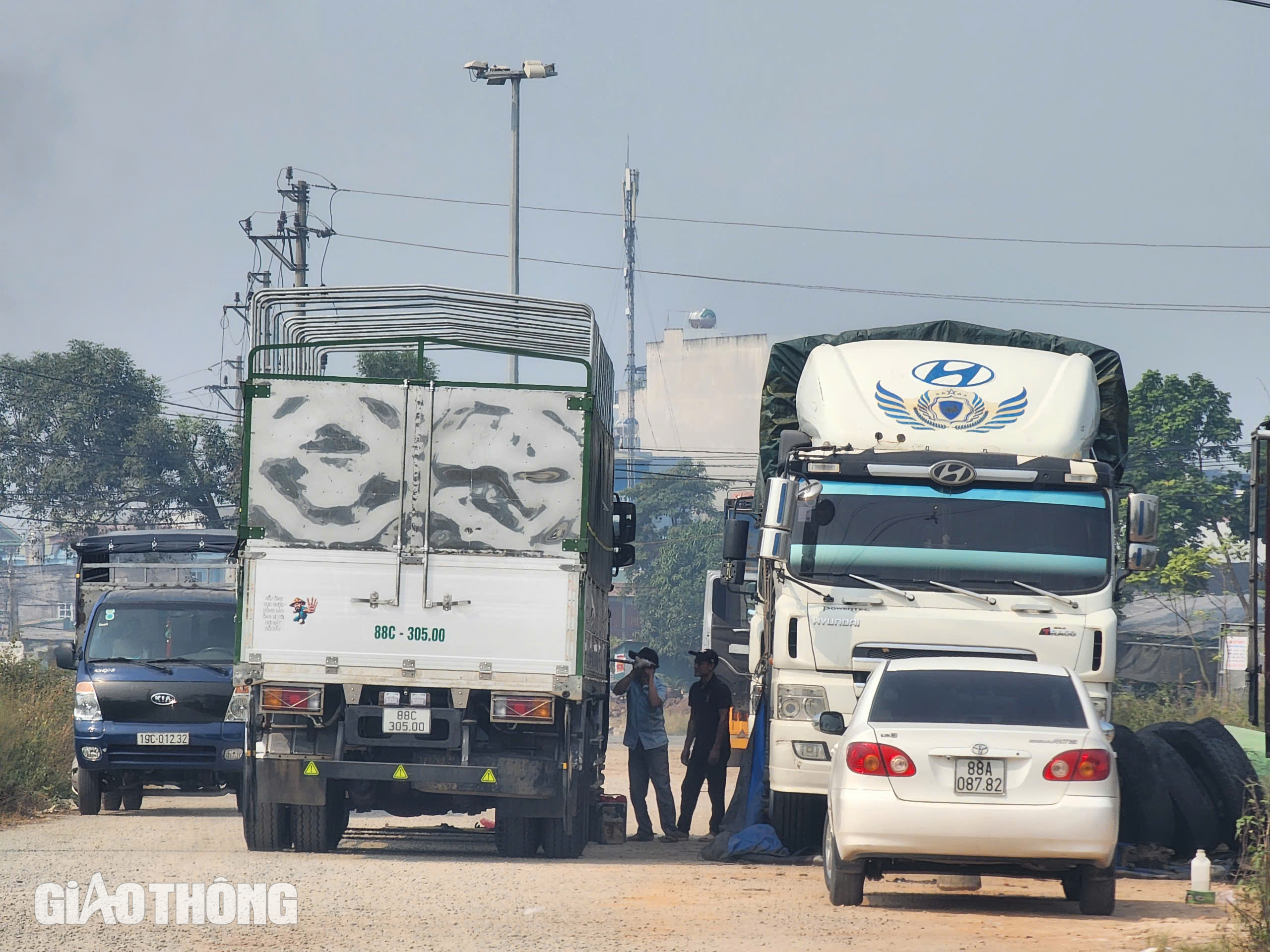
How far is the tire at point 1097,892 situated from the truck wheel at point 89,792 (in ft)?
36.9

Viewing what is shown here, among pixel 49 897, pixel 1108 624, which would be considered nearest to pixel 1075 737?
pixel 1108 624

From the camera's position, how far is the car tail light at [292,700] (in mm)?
12453

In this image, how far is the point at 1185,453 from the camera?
1734 inches

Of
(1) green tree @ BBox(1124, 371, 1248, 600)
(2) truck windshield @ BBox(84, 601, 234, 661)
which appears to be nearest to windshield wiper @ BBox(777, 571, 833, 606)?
(2) truck windshield @ BBox(84, 601, 234, 661)

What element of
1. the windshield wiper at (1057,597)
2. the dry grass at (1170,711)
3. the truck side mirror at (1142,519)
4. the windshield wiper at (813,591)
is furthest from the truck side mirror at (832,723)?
the dry grass at (1170,711)

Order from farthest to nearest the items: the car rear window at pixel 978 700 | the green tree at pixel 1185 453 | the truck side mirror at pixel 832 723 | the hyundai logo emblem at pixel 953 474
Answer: the green tree at pixel 1185 453, the hyundai logo emblem at pixel 953 474, the truck side mirror at pixel 832 723, the car rear window at pixel 978 700

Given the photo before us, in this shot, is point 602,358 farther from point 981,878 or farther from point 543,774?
point 981,878

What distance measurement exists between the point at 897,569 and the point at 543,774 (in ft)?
10.1

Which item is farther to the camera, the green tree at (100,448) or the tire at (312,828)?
the green tree at (100,448)

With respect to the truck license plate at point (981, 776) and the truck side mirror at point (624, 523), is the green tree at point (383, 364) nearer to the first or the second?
the truck side mirror at point (624, 523)

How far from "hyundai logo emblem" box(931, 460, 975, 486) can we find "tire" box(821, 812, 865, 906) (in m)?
3.18

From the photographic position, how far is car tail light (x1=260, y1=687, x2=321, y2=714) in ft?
40.9

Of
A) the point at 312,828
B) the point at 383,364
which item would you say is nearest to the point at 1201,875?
the point at 312,828

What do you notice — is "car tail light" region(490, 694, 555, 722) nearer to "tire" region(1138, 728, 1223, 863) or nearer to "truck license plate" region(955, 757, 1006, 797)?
"truck license plate" region(955, 757, 1006, 797)
